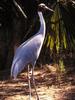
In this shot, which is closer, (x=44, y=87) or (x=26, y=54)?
(x=26, y=54)

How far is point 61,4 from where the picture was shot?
7719 millimetres

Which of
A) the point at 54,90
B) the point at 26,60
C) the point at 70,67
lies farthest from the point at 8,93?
the point at 70,67

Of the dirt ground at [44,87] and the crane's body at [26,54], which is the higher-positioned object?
the crane's body at [26,54]

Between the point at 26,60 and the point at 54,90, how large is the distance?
1405mm

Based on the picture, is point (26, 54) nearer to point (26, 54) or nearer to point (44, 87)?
point (26, 54)

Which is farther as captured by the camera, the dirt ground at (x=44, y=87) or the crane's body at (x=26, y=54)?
the dirt ground at (x=44, y=87)

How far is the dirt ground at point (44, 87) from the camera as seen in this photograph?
24.0 feet

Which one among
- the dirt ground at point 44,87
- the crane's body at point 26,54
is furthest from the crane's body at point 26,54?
the dirt ground at point 44,87

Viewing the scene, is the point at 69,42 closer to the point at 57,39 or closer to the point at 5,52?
the point at 57,39

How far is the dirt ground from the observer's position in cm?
731

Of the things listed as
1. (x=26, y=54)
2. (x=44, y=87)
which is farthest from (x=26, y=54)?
(x=44, y=87)

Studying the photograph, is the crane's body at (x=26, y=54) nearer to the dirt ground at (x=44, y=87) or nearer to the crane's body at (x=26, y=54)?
the crane's body at (x=26, y=54)

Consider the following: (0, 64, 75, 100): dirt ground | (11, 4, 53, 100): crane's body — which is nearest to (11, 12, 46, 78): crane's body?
(11, 4, 53, 100): crane's body

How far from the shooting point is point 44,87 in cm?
805
